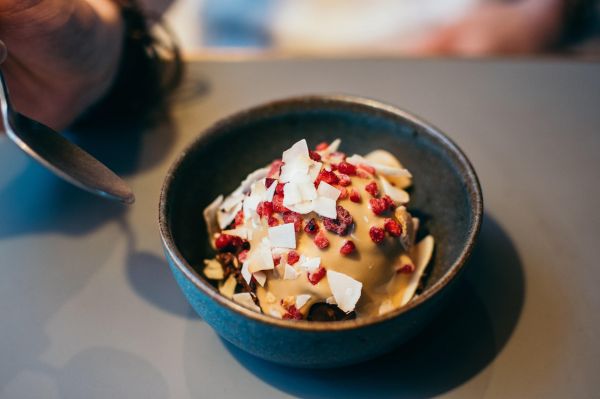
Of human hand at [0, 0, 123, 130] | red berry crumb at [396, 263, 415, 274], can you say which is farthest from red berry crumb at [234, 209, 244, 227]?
human hand at [0, 0, 123, 130]

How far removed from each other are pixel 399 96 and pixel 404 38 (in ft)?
2.39

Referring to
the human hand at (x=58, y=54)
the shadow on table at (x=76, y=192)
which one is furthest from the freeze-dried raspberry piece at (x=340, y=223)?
the human hand at (x=58, y=54)

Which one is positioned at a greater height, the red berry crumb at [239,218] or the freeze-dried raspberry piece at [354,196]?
the freeze-dried raspberry piece at [354,196]

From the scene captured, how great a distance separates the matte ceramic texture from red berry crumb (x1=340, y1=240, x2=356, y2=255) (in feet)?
0.41

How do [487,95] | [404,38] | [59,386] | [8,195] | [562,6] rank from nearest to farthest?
[59,386], [8,195], [487,95], [562,6], [404,38]

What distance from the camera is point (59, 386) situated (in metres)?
0.77

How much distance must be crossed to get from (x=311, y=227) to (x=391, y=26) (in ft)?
4.60

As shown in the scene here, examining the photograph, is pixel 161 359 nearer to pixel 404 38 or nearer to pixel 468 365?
pixel 468 365

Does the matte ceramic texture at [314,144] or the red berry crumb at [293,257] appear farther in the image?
the red berry crumb at [293,257]

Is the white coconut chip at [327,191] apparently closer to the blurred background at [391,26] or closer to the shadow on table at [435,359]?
the shadow on table at [435,359]

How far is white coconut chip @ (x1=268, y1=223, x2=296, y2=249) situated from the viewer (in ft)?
2.53

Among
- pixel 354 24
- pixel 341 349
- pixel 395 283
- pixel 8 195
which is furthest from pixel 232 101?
pixel 354 24

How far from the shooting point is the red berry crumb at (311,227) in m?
0.78

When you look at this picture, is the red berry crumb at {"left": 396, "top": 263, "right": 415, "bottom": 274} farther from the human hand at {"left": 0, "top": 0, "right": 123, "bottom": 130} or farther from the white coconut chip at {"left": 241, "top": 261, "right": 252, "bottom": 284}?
the human hand at {"left": 0, "top": 0, "right": 123, "bottom": 130}
